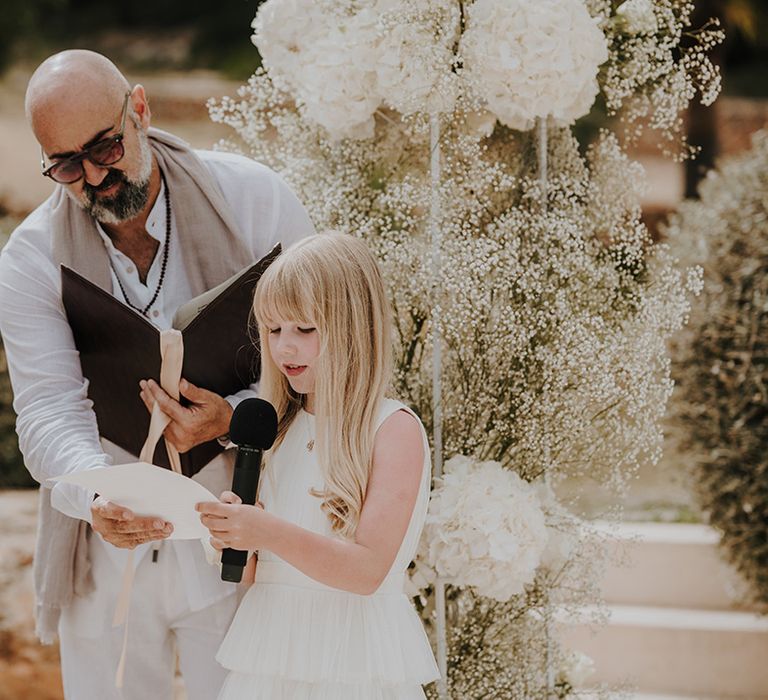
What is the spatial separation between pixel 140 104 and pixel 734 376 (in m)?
2.68

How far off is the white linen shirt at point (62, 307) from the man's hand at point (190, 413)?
69 mm

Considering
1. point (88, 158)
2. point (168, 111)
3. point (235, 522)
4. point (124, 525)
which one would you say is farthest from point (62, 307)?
point (168, 111)

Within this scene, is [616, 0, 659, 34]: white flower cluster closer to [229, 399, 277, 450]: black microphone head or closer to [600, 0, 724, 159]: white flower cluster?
[600, 0, 724, 159]: white flower cluster

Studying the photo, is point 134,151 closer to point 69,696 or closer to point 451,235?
point 451,235

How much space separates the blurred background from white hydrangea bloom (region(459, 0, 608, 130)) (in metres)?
0.57

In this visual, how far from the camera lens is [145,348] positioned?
2418mm

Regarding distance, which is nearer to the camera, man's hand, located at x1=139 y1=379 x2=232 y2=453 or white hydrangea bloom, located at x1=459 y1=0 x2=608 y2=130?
man's hand, located at x1=139 y1=379 x2=232 y2=453

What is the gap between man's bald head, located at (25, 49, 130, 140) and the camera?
2.45 m

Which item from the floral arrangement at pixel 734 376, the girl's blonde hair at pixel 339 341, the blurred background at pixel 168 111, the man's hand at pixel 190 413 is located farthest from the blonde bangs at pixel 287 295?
the floral arrangement at pixel 734 376

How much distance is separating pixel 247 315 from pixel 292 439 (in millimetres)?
288

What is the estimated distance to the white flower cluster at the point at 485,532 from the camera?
2639 millimetres

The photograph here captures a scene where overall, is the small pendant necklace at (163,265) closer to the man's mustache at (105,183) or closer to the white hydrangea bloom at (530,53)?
the man's mustache at (105,183)

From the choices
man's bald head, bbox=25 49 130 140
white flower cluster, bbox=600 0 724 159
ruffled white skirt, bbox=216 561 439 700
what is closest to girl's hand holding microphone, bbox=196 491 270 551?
ruffled white skirt, bbox=216 561 439 700

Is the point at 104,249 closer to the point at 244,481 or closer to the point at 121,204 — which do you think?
the point at 121,204
